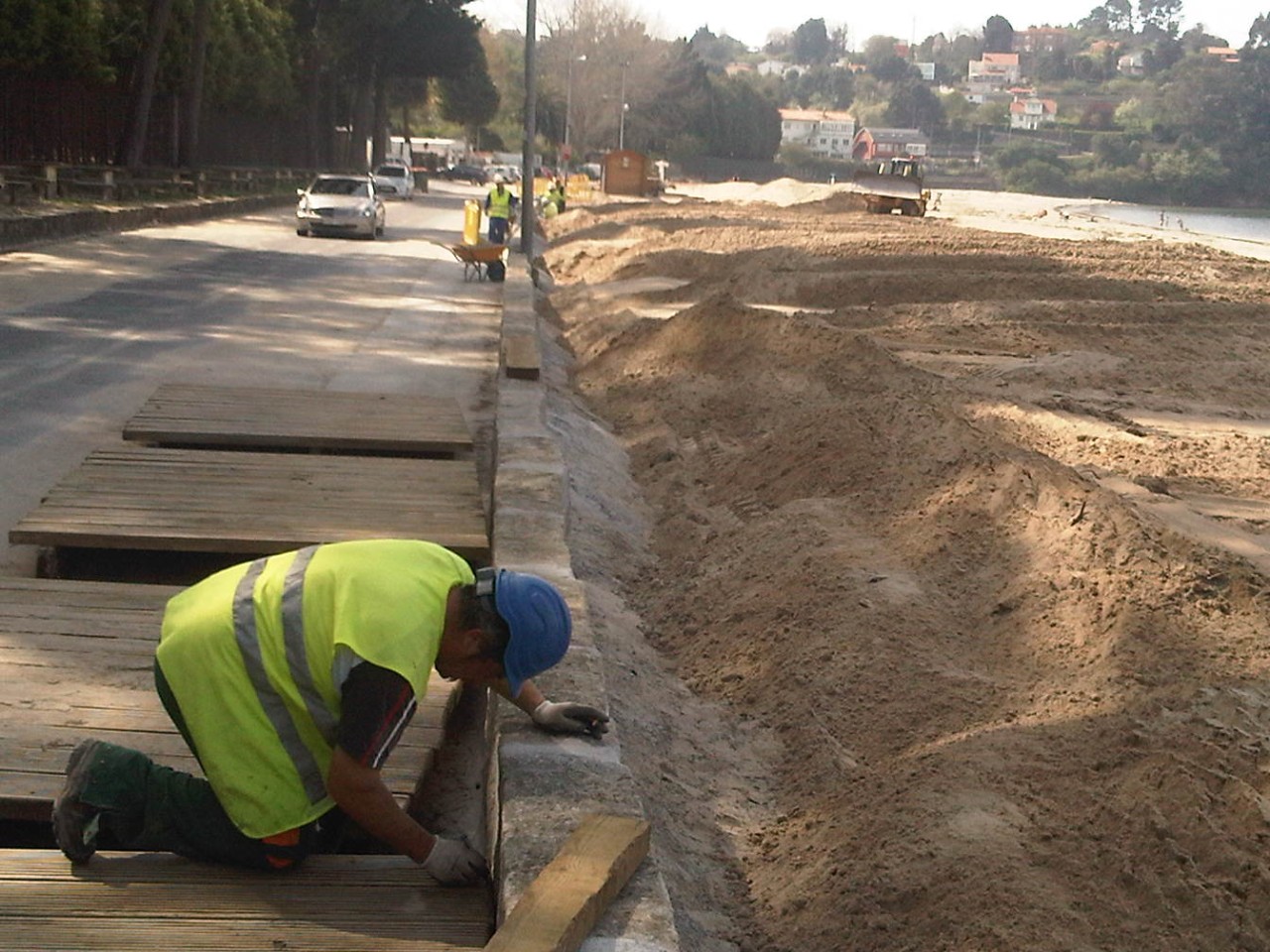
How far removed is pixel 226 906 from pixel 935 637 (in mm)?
3865

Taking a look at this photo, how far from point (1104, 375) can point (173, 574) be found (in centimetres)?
→ 913

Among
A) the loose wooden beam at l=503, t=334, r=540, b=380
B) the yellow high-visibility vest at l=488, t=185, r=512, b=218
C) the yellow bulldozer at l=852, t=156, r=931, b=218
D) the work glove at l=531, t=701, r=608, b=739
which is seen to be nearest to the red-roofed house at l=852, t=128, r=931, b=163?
the yellow bulldozer at l=852, t=156, r=931, b=218

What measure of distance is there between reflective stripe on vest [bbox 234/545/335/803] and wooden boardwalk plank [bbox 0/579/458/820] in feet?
2.80

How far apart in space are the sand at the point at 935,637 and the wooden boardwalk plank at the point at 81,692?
1.01 meters

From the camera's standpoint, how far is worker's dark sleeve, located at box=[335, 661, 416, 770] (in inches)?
146

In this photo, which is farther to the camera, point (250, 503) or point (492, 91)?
point (492, 91)

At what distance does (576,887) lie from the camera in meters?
3.65

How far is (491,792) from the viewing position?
15.6ft

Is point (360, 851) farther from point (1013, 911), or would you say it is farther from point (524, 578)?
point (1013, 911)

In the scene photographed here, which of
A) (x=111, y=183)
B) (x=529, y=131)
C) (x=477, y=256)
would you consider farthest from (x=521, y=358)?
(x=111, y=183)

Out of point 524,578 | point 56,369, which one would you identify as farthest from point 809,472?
point 56,369

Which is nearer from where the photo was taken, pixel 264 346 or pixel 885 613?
pixel 885 613

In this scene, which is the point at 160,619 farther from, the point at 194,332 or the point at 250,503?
the point at 194,332

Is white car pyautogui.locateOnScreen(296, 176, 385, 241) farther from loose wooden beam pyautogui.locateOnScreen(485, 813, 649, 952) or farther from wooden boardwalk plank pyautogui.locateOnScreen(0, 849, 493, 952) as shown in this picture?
loose wooden beam pyautogui.locateOnScreen(485, 813, 649, 952)
